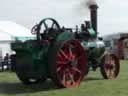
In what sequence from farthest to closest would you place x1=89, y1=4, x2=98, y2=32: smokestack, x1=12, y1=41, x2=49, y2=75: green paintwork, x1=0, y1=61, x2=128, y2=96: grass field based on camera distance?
x1=89, y1=4, x2=98, y2=32: smokestack, x1=12, y1=41, x2=49, y2=75: green paintwork, x1=0, y1=61, x2=128, y2=96: grass field

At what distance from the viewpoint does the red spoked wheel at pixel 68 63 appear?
1134cm

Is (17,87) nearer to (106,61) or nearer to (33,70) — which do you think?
(33,70)

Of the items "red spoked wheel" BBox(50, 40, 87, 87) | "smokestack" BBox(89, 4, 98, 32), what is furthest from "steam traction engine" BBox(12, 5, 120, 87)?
"smokestack" BBox(89, 4, 98, 32)

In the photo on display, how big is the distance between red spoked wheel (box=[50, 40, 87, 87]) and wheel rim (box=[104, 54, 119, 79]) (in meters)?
1.88

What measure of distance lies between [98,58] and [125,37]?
21.6 metres

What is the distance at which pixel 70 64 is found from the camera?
12.0 meters

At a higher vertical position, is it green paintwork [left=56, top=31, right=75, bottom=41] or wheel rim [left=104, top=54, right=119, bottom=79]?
green paintwork [left=56, top=31, right=75, bottom=41]

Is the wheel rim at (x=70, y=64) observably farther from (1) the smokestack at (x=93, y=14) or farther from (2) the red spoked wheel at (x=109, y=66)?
(1) the smokestack at (x=93, y=14)

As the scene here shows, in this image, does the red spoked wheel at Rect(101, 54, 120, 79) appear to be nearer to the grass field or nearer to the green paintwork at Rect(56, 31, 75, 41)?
the grass field

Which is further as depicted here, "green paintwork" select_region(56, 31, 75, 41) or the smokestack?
the smokestack

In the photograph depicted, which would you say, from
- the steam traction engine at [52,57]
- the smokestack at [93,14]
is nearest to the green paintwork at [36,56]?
the steam traction engine at [52,57]

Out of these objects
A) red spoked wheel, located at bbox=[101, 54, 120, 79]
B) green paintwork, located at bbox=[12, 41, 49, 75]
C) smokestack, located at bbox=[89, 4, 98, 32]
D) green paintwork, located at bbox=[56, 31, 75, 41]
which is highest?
smokestack, located at bbox=[89, 4, 98, 32]

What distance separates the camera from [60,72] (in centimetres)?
1170

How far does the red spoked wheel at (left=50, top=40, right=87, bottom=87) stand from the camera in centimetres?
1134
